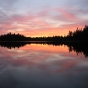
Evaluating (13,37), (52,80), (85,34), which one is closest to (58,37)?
(13,37)

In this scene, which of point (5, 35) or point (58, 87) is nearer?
point (58, 87)

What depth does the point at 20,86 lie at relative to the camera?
831 cm

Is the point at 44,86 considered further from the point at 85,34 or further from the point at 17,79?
the point at 85,34

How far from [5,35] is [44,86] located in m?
192

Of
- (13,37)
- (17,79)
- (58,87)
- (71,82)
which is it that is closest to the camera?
(58,87)

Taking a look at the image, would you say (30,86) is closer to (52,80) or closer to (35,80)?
(35,80)

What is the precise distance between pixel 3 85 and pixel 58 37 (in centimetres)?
18972

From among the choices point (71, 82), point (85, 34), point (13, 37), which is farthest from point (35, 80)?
point (13, 37)

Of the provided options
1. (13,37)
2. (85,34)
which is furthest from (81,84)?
A: (13,37)

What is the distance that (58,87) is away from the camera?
8195mm

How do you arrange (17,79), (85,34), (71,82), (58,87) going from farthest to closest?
1. (85,34)
2. (17,79)
3. (71,82)
4. (58,87)

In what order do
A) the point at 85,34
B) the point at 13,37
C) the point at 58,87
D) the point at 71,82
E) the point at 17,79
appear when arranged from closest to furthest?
the point at 58,87
the point at 71,82
the point at 17,79
the point at 85,34
the point at 13,37

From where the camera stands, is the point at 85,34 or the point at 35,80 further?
the point at 85,34

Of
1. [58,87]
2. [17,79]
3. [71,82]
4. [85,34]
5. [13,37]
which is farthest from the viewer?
[13,37]
